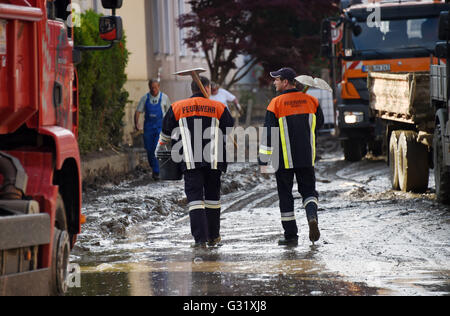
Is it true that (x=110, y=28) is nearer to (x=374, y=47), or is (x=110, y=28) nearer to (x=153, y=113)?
(x=153, y=113)

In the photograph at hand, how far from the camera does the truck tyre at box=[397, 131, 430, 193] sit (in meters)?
14.5

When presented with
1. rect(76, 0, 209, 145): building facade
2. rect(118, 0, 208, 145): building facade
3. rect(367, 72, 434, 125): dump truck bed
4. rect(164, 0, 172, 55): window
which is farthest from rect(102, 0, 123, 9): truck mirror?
rect(164, 0, 172, 55): window

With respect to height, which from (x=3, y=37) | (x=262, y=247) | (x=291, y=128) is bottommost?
(x=262, y=247)

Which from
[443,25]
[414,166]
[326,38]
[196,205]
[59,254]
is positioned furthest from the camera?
[326,38]

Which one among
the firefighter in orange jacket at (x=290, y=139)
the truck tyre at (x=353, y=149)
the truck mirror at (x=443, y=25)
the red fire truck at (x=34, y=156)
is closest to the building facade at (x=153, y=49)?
the truck tyre at (x=353, y=149)

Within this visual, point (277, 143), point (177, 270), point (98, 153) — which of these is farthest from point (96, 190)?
point (177, 270)

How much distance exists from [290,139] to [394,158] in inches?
207

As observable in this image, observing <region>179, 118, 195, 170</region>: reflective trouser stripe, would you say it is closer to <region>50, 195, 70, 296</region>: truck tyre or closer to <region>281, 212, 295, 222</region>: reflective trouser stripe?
<region>281, 212, 295, 222</region>: reflective trouser stripe

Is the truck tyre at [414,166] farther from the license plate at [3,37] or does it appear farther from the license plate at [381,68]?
the license plate at [3,37]

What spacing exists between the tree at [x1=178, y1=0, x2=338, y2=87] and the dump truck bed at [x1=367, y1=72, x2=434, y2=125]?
8.40 m

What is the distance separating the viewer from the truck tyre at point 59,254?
23.0 ft

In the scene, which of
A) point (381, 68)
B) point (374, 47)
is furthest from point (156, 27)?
point (381, 68)

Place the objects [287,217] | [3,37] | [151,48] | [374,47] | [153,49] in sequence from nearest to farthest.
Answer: [3,37] < [287,217] < [374,47] < [151,48] < [153,49]

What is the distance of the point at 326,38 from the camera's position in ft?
63.1
